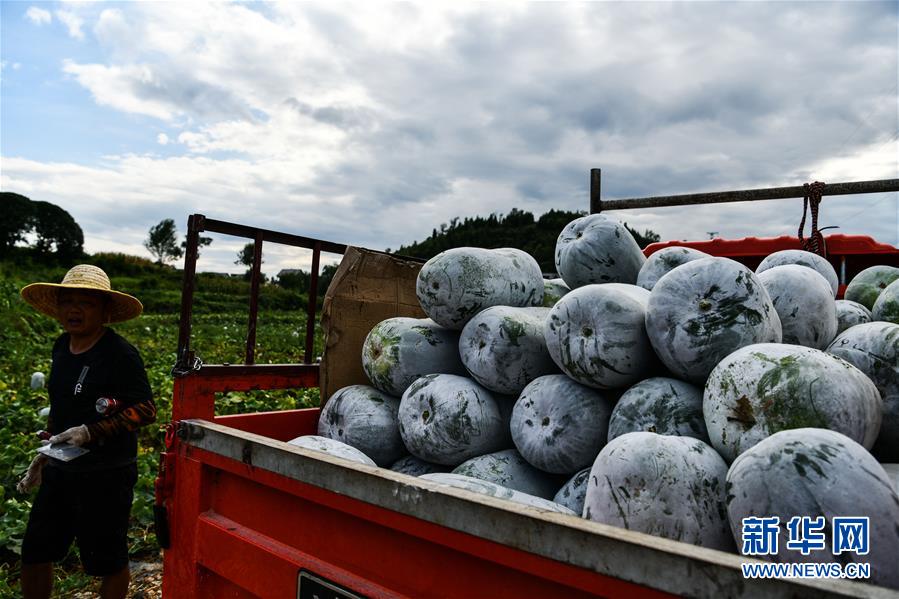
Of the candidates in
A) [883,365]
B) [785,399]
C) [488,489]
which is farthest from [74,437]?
[883,365]

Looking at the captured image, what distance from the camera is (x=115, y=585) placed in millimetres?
3248

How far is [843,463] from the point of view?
130 cm

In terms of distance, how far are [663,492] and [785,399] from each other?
42cm

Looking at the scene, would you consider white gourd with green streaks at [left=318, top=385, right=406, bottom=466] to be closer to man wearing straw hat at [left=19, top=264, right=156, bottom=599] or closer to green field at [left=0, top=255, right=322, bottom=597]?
man wearing straw hat at [left=19, top=264, right=156, bottom=599]

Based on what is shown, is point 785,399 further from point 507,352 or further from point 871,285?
point 871,285

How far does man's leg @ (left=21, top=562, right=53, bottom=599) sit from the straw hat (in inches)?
52.2

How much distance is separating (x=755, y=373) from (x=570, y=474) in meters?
0.77

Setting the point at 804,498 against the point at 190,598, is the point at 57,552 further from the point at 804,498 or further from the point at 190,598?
the point at 804,498

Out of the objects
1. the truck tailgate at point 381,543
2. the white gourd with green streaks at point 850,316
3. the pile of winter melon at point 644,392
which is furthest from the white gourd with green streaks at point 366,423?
the white gourd with green streaks at point 850,316

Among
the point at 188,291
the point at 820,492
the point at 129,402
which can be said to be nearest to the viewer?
the point at 820,492

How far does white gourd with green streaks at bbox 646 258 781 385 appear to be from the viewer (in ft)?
6.33

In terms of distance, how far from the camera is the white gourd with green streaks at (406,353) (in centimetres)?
273

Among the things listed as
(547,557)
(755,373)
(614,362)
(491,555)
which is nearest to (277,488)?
(491,555)

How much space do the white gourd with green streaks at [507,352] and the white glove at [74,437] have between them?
6.31 ft
